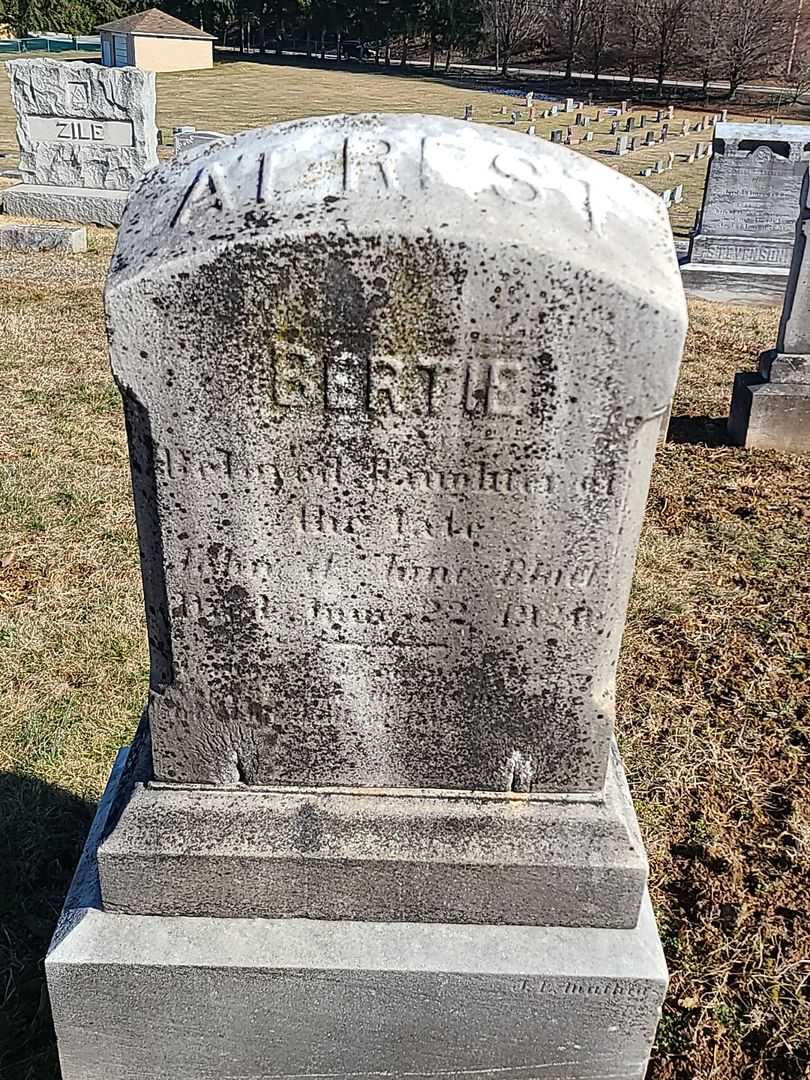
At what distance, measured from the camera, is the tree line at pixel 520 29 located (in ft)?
118

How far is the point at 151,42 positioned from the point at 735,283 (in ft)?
125

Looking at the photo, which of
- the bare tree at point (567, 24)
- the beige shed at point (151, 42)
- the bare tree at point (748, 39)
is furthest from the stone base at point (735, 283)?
the beige shed at point (151, 42)

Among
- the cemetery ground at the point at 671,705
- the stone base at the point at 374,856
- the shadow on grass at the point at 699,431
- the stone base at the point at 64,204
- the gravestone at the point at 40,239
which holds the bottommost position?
the shadow on grass at the point at 699,431

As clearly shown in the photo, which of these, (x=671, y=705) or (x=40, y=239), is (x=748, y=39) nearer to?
(x=40, y=239)

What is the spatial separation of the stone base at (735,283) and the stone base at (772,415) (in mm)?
4542

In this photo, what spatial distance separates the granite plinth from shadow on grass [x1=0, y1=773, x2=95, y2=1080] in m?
9.34

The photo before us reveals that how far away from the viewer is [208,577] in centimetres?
192

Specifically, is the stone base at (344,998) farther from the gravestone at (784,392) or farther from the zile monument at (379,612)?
the gravestone at (784,392)

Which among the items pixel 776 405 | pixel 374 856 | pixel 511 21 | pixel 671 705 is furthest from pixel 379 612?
pixel 511 21

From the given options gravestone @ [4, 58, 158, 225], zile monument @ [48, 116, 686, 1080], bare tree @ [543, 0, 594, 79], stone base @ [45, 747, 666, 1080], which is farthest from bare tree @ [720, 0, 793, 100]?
stone base @ [45, 747, 666, 1080]

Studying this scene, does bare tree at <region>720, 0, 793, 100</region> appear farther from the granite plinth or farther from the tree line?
the granite plinth

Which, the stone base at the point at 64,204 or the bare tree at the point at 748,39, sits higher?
the bare tree at the point at 748,39

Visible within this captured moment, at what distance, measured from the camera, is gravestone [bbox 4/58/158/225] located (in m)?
11.8

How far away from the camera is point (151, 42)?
40.7 meters
